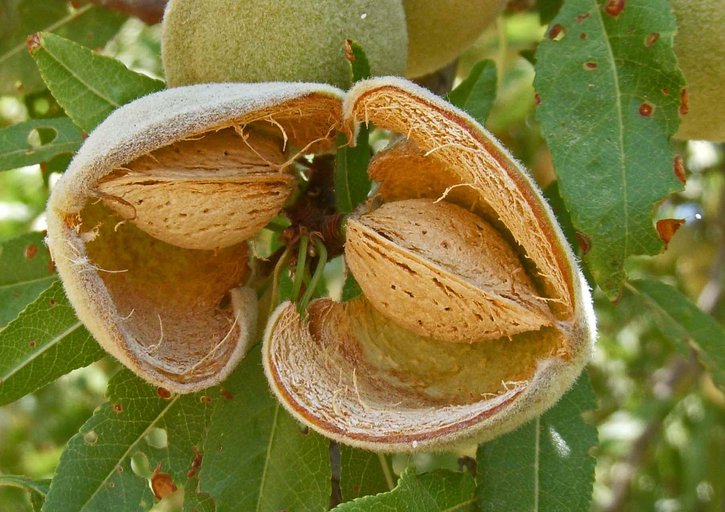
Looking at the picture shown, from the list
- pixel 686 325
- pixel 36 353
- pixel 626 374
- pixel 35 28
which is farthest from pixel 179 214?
pixel 626 374

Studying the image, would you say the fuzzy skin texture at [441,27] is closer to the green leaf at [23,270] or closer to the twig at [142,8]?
the twig at [142,8]

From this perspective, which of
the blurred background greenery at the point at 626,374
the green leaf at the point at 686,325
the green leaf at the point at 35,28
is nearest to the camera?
the green leaf at the point at 686,325

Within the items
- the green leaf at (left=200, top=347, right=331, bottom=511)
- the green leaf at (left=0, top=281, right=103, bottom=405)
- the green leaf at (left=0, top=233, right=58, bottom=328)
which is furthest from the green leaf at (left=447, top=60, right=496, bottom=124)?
the green leaf at (left=0, top=233, right=58, bottom=328)

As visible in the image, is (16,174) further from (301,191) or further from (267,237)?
(301,191)

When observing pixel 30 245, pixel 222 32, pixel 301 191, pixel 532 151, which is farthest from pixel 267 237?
pixel 532 151

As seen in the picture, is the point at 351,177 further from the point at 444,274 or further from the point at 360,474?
the point at 360,474

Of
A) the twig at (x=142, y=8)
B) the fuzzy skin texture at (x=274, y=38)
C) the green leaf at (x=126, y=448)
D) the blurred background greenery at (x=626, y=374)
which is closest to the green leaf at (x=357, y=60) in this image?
the fuzzy skin texture at (x=274, y=38)
